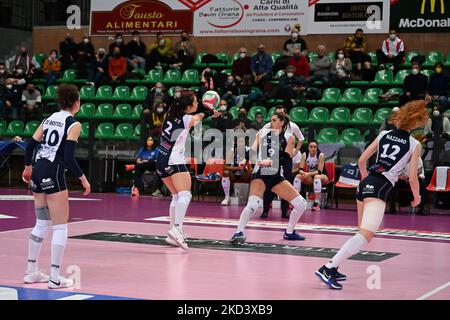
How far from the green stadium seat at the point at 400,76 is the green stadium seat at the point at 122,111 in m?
7.57

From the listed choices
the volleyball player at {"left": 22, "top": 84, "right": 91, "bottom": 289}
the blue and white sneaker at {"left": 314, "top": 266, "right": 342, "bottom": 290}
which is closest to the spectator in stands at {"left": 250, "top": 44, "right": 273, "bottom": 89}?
the blue and white sneaker at {"left": 314, "top": 266, "right": 342, "bottom": 290}

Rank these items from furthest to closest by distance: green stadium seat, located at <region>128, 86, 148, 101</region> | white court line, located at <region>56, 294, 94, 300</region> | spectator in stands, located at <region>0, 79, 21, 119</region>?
spectator in stands, located at <region>0, 79, 21, 119</region>
green stadium seat, located at <region>128, 86, 148, 101</region>
white court line, located at <region>56, 294, 94, 300</region>

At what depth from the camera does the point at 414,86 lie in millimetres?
18297

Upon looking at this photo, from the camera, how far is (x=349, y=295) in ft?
22.5

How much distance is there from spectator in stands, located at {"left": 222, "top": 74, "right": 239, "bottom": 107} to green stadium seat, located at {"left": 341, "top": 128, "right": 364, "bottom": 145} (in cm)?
353

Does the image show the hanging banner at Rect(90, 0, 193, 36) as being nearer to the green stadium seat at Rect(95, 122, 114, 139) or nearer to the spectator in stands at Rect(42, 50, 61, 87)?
the spectator in stands at Rect(42, 50, 61, 87)

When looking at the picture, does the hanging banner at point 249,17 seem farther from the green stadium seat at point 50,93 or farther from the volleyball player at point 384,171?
the volleyball player at point 384,171

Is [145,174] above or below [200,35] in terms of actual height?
below

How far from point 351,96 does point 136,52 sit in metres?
7.51

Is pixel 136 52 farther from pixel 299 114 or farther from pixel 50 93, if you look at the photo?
pixel 299 114

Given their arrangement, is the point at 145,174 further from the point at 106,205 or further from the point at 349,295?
the point at 349,295

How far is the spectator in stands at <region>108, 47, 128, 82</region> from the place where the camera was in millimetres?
22703

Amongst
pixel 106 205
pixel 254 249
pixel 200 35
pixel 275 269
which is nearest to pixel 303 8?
pixel 200 35
